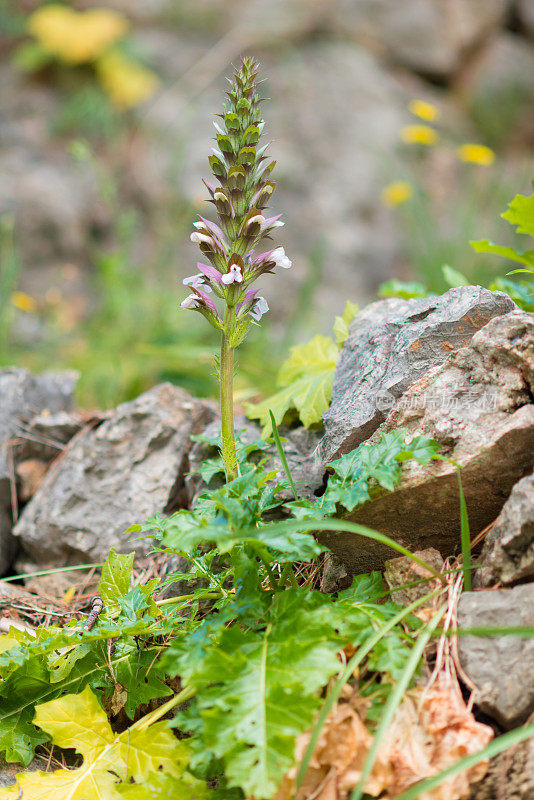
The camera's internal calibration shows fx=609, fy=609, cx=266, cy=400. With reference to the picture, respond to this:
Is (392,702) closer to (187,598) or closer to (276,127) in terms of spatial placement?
(187,598)

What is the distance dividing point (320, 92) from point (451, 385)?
720cm

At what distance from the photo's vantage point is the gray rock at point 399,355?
65.7 inches

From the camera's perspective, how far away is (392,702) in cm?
107

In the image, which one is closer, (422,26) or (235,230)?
(235,230)

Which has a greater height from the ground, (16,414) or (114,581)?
(16,414)

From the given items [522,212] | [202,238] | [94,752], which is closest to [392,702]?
[94,752]

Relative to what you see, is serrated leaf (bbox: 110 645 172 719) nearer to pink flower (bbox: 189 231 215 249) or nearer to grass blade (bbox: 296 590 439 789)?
grass blade (bbox: 296 590 439 789)

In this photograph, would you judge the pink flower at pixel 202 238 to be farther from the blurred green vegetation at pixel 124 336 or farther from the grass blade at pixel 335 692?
the blurred green vegetation at pixel 124 336

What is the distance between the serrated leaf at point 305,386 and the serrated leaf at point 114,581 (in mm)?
554

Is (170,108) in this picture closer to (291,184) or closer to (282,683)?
(291,184)

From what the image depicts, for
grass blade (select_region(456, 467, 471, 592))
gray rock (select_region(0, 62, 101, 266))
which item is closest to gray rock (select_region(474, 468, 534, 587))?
grass blade (select_region(456, 467, 471, 592))

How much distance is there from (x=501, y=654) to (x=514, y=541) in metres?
0.23

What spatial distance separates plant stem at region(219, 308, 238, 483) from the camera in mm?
1540

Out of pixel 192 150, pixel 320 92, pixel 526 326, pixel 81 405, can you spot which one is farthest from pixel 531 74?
pixel 526 326
